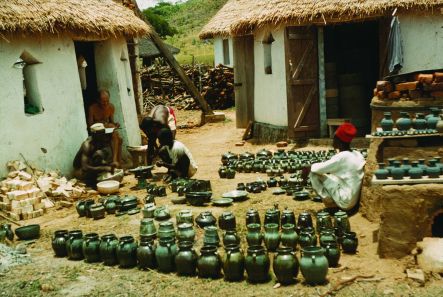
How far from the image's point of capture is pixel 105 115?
35.0 feet

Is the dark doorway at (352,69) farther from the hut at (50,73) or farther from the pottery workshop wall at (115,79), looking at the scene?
the hut at (50,73)

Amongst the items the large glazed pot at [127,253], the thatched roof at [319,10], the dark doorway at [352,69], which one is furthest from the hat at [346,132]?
the dark doorway at [352,69]

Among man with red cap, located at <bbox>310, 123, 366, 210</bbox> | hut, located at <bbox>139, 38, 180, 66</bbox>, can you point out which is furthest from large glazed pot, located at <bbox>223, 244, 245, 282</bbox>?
hut, located at <bbox>139, 38, 180, 66</bbox>

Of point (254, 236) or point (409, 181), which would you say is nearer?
point (409, 181)

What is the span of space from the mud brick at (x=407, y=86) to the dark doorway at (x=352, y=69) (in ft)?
18.9

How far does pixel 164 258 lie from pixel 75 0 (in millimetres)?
6465

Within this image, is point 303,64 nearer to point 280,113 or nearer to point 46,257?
point 280,113

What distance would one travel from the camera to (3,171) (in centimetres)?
874

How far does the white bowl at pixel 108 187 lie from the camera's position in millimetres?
8953

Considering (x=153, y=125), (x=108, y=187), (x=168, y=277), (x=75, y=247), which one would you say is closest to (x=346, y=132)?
(x=168, y=277)

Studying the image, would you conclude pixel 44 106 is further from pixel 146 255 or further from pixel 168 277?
pixel 168 277

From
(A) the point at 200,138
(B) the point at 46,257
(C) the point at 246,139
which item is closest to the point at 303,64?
(C) the point at 246,139

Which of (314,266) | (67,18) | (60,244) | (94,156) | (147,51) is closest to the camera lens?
(314,266)

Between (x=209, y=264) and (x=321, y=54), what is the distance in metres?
7.68
